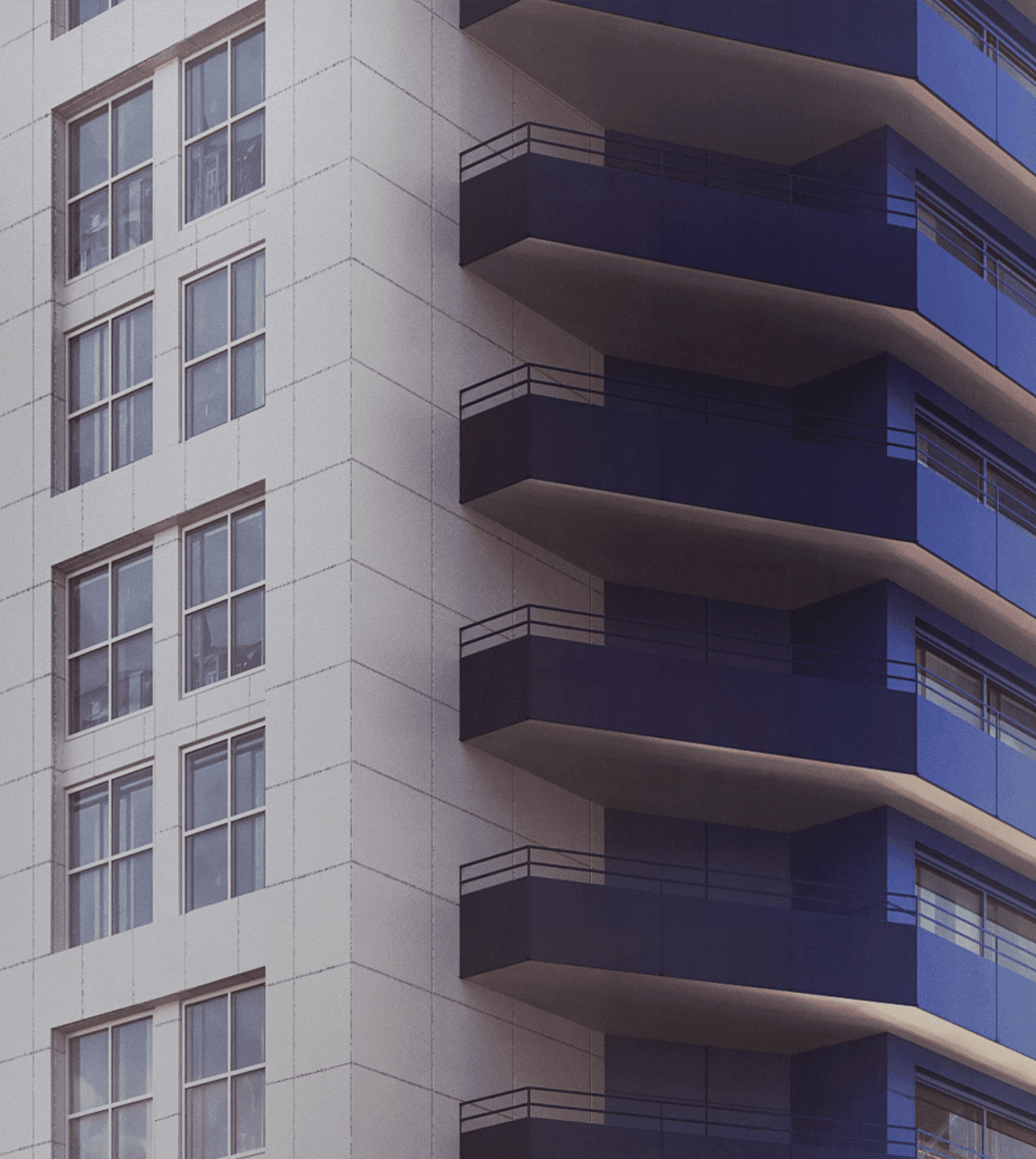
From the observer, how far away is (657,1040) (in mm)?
41438

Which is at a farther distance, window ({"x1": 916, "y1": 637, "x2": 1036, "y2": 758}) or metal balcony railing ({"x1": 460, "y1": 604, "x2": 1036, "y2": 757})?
window ({"x1": 916, "y1": 637, "x2": 1036, "y2": 758})

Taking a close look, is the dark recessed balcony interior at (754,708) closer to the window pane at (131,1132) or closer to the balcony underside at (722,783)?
the balcony underside at (722,783)

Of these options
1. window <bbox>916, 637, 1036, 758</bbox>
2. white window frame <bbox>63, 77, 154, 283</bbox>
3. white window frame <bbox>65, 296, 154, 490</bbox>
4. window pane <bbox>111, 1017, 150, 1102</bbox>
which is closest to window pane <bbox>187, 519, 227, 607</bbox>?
white window frame <bbox>65, 296, 154, 490</bbox>

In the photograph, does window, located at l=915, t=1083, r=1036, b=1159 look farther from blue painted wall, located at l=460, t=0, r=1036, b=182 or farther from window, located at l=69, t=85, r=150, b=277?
window, located at l=69, t=85, r=150, b=277

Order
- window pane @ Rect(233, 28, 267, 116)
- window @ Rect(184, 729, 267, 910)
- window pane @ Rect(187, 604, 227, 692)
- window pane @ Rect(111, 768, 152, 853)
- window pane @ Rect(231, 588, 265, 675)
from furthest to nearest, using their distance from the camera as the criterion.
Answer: window pane @ Rect(233, 28, 267, 116) → window pane @ Rect(111, 768, 152, 853) → window pane @ Rect(187, 604, 227, 692) → window pane @ Rect(231, 588, 265, 675) → window @ Rect(184, 729, 267, 910)

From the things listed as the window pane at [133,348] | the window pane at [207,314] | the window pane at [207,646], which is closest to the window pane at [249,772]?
the window pane at [207,646]

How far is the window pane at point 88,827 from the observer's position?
40.8 meters

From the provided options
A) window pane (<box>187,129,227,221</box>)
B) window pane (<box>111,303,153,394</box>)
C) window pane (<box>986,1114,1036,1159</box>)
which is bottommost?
window pane (<box>986,1114,1036,1159</box>)

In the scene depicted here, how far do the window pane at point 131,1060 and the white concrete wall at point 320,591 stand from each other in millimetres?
419

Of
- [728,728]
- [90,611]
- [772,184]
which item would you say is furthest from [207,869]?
[772,184]

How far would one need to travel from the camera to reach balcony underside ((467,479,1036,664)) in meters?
40.8

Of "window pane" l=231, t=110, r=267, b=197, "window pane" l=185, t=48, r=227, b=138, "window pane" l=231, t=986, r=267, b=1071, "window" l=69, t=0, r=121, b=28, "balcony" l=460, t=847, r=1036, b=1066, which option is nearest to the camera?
"window pane" l=231, t=986, r=267, b=1071

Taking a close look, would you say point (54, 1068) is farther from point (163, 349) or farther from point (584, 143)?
point (584, 143)

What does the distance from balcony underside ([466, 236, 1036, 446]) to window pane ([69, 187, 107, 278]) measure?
7090mm
